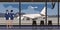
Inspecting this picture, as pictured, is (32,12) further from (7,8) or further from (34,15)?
(7,8)

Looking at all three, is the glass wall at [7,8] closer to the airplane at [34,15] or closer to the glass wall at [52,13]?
the airplane at [34,15]

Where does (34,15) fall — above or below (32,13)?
below

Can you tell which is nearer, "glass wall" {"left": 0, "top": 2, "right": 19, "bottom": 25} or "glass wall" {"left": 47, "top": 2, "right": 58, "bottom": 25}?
"glass wall" {"left": 0, "top": 2, "right": 19, "bottom": 25}

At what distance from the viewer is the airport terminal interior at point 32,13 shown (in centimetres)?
2058

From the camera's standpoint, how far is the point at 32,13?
20.7 m

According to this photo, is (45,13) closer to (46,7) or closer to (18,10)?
(46,7)

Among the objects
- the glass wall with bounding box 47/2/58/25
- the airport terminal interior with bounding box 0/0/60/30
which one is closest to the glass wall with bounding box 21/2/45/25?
the airport terminal interior with bounding box 0/0/60/30

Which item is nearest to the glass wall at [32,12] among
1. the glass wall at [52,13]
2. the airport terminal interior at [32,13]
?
the airport terminal interior at [32,13]

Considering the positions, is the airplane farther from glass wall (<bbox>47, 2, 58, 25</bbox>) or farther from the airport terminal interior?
glass wall (<bbox>47, 2, 58, 25</bbox>)

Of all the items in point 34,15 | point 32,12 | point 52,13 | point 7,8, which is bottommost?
point 34,15

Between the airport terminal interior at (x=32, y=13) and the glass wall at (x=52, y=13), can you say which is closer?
the airport terminal interior at (x=32, y=13)

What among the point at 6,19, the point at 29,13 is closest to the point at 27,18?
the point at 29,13

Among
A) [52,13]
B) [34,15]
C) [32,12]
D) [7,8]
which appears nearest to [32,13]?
[32,12]

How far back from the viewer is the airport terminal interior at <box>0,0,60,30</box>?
810 inches
